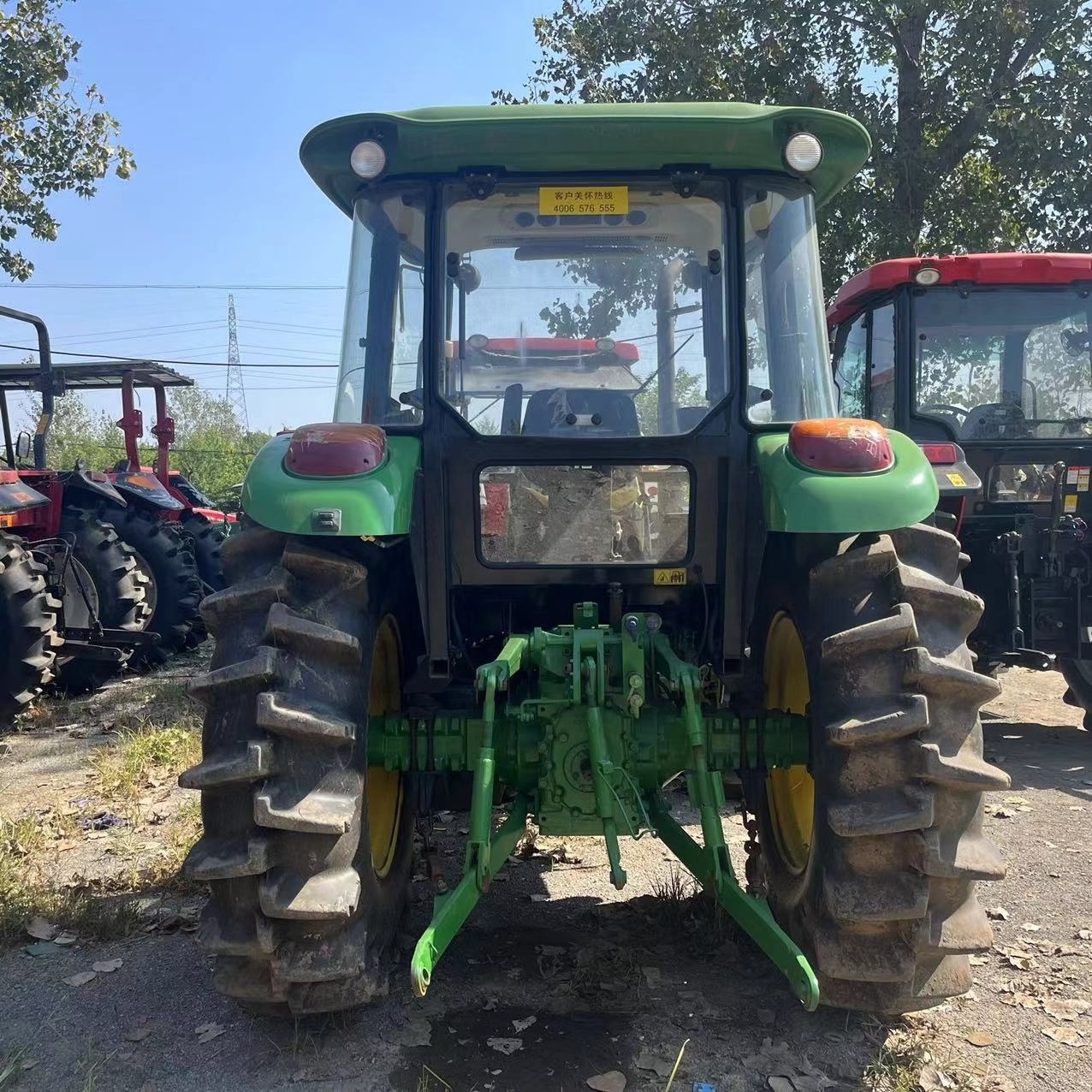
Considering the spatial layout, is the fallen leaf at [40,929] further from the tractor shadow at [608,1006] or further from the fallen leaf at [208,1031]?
the tractor shadow at [608,1006]

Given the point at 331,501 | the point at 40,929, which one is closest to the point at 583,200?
the point at 331,501

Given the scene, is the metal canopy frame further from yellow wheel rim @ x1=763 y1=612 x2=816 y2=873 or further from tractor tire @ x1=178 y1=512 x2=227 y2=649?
yellow wheel rim @ x1=763 y1=612 x2=816 y2=873

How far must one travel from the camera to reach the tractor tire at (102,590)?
7.59m

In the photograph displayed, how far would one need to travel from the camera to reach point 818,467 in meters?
2.79

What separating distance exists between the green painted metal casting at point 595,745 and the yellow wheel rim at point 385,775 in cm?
22

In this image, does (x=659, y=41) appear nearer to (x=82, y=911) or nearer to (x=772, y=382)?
(x=772, y=382)

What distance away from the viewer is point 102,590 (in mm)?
7656

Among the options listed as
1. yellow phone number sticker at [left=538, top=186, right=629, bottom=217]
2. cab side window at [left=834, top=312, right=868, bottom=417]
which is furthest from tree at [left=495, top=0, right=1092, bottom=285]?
yellow phone number sticker at [left=538, top=186, right=629, bottom=217]

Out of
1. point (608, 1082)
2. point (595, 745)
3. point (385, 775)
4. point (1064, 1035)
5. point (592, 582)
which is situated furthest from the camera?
point (385, 775)

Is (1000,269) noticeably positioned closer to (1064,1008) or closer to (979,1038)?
(1064,1008)

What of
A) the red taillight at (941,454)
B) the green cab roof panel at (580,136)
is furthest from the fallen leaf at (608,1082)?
the red taillight at (941,454)

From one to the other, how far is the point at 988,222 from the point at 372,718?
992cm

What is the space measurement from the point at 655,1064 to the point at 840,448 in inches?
66.2

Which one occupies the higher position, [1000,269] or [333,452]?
[1000,269]
